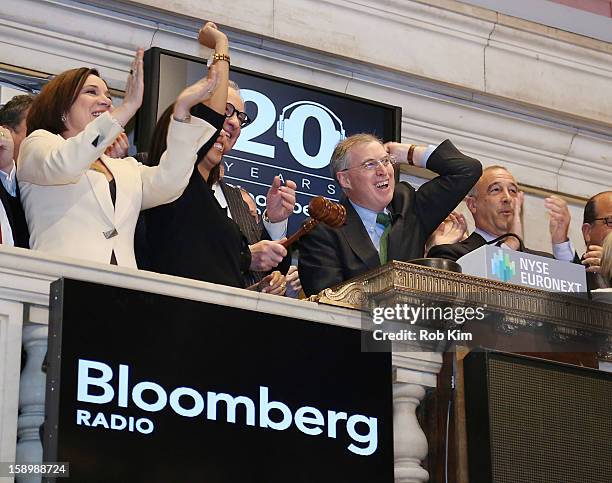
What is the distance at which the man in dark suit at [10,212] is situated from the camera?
4.32 metres

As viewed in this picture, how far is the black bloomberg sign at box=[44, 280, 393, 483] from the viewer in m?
3.56

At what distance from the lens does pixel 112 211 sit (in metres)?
4.23

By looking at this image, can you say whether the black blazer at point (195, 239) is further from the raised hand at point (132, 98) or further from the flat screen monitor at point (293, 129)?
the flat screen monitor at point (293, 129)

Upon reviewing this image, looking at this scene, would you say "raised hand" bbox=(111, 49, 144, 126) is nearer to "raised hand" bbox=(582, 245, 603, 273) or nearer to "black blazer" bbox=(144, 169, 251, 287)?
"black blazer" bbox=(144, 169, 251, 287)

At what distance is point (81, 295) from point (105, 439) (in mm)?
363

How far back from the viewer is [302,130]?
264 inches

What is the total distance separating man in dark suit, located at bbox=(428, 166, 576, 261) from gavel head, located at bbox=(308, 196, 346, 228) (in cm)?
129

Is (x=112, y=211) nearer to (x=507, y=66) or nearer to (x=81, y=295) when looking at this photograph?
(x=81, y=295)

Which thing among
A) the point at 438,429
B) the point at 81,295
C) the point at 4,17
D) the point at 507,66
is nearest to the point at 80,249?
the point at 81,295

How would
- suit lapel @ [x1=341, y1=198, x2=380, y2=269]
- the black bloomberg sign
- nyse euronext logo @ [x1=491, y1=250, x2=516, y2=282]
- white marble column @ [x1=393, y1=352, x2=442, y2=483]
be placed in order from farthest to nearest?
suit lapel @ [x1=341, y1=198, x2=380, y2=269] → nyse euronext logo @ [x1=491, y1=250, x2=516, y2=282] → white marble column @ [x1=393, y1=352, x2=442, y2=483] → the black bloomberg sign

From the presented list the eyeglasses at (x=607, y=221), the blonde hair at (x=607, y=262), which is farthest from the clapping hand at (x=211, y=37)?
the eyeglasses at (x=607, y=221)

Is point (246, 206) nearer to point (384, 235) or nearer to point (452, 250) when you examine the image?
point (384, 235)

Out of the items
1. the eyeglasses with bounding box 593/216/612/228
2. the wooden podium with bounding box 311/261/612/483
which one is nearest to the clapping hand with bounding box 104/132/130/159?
the wooden podium with bounding box 311/261/612/483

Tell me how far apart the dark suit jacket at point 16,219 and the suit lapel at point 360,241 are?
1.13 meters
